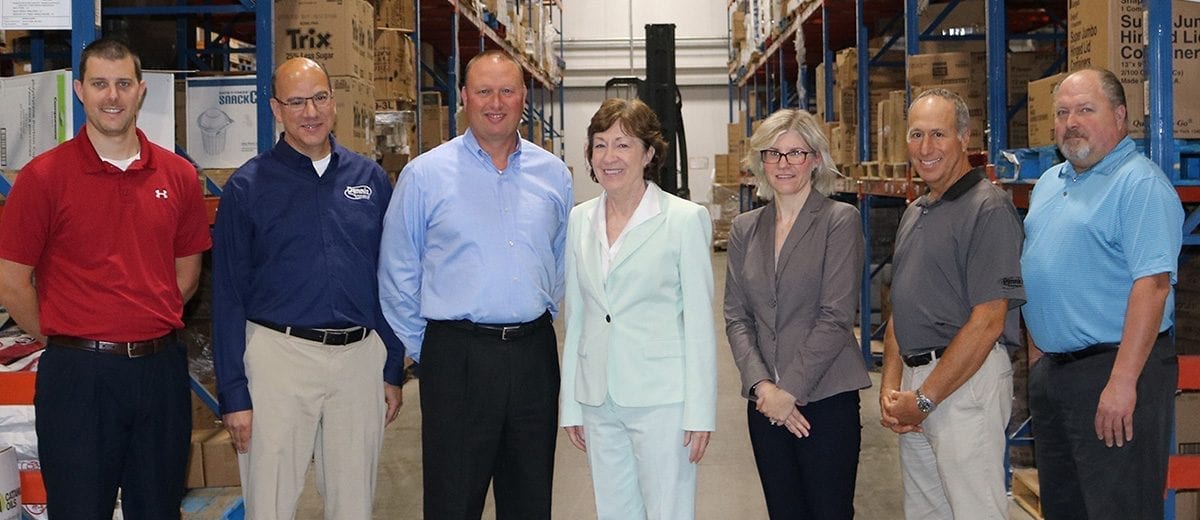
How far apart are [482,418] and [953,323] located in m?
1.49

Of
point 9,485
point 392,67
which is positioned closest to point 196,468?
point 9,485

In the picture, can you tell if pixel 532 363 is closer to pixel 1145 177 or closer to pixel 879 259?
pixel 1145 177

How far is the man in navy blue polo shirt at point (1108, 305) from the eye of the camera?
10.5 ft

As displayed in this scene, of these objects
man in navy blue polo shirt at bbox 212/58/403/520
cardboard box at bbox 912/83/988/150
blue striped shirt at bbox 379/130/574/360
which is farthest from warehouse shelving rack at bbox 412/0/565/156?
blue striped shirt at bbox 379/130/574/360

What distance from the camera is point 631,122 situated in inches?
122

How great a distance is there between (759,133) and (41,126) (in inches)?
105

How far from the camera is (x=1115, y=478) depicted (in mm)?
3279

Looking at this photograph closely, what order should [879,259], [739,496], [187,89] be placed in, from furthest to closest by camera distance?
[879,259] → [739,496] → [187,89]

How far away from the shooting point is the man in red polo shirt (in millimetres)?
3303

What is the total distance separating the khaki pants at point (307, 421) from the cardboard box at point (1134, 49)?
9.79ft

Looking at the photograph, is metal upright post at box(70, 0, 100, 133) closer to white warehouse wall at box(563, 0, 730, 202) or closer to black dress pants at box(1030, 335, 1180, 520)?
black dress pants at box(1030, 335, 1180, 520)

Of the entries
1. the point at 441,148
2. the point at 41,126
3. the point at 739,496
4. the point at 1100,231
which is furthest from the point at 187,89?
the point at 1100,231

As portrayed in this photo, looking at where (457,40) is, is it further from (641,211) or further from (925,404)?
(925,404)

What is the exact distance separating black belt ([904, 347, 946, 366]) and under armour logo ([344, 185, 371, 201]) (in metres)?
1.87
